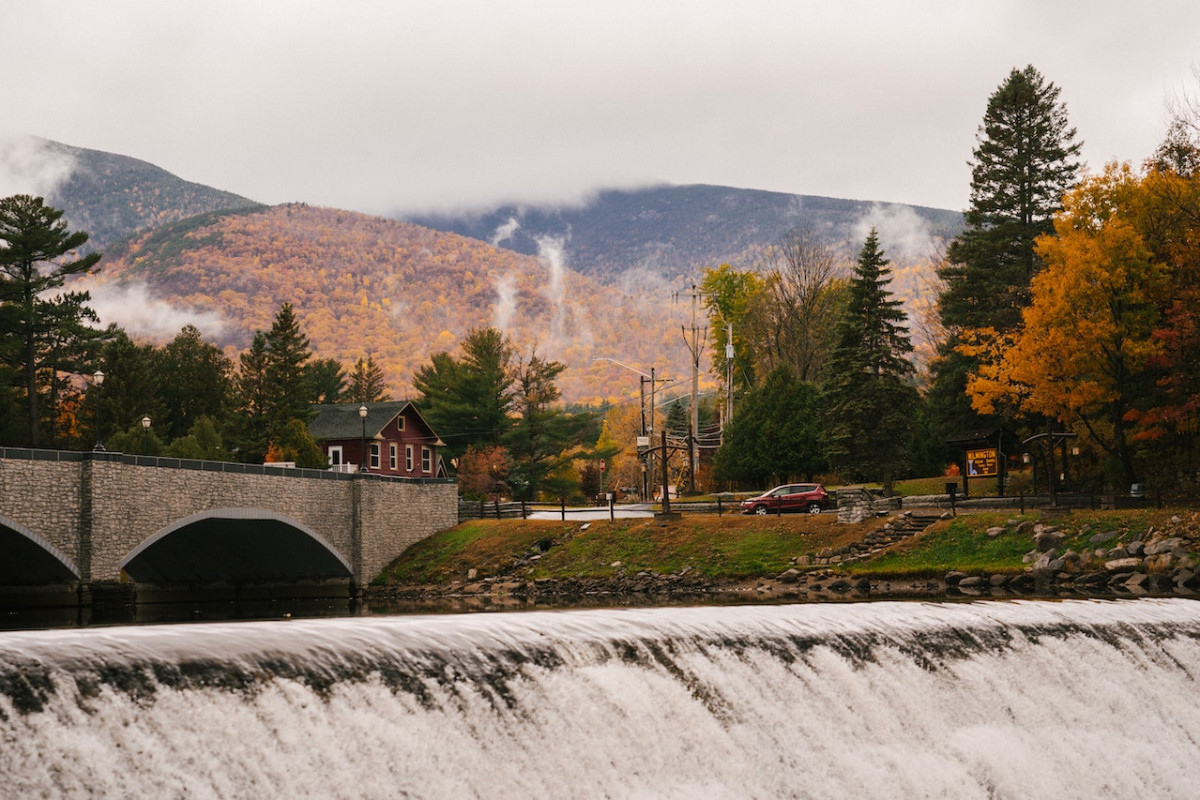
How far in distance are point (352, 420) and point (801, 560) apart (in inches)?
1552

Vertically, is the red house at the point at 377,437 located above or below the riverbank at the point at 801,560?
above

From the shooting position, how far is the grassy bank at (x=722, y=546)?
39.2 m

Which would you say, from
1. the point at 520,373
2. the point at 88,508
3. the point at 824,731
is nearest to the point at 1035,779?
the point at 824,731

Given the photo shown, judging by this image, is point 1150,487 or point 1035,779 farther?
point 1150,487

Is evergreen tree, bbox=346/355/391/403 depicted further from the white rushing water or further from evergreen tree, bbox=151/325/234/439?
the white rushing water

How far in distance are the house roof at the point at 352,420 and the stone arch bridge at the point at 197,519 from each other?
17.1 meters

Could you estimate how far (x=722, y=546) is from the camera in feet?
151

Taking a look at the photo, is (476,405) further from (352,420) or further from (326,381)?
(326,381)

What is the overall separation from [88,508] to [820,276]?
184ft

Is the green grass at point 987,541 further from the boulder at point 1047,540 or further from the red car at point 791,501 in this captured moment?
the red car at point 791,501

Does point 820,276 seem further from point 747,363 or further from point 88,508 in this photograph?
point 88,508

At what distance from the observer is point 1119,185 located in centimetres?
4731

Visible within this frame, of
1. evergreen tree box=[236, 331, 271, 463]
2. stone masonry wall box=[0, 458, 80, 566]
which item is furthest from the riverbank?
evergreen tree box=[236, 331, 271, 463]

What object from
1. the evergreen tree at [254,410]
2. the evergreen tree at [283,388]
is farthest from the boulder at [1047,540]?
the evergreen tree at [254,410]
